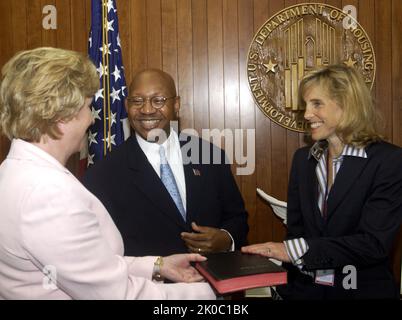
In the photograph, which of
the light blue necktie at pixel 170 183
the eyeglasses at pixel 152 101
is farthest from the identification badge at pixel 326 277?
the eyeglasses at pixel 152 101

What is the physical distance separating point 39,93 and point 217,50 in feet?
8.05

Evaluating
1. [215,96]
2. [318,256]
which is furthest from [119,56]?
[318,256]

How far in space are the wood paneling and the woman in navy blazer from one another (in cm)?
137

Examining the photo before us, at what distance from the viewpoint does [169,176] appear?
2084 millimetres

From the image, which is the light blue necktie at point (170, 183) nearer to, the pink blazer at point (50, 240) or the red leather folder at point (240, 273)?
the red leather folder at point (240, 273)

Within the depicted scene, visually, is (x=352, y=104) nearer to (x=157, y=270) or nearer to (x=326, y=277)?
(x=326, y=277)

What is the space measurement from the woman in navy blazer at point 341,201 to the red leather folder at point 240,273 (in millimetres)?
210

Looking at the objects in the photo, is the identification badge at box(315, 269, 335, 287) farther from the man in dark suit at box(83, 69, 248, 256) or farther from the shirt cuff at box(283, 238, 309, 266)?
the man in dark suit at box(83, 69, 248, 256)

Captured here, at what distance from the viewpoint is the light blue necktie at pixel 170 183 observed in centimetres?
204

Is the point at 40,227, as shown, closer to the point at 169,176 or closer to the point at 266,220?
the point at 169,176

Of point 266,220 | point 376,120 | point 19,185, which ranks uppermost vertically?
point 376,120

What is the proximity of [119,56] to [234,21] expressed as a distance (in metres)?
1.06

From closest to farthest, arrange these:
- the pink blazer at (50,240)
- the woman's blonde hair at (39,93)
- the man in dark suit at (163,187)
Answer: the pink blazer at (50,240) → the woman's blonde hair at (39,93) → the man in dark suit at (163,187)

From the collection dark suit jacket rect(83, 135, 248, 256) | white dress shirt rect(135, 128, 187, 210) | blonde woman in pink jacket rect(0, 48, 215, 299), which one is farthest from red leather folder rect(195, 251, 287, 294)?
white dress shirt rect(135, 128, 187, 210)
